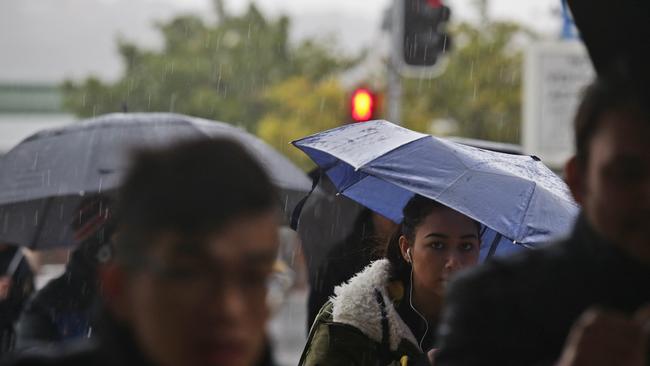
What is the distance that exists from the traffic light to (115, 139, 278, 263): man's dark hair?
1245 centimetres

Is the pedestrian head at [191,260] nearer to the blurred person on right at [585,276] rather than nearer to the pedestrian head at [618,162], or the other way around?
the blurred person on right at [585,276]

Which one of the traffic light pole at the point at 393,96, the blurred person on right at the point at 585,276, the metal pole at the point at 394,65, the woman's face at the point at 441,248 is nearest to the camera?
the blurred person on right at the point at 585,276

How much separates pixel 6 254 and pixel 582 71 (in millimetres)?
10704

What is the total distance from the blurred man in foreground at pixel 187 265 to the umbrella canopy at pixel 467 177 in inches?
108

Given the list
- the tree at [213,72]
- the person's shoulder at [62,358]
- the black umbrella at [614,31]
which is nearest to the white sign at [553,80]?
the black umbrella at [614,31]

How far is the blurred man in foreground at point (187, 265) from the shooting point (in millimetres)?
1852

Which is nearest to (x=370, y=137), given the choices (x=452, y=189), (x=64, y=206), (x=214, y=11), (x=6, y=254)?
(x=452, y=189)

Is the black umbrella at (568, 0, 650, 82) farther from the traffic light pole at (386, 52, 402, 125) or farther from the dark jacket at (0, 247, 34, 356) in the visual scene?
the traffic light pole at (386, 52, 402, 125)

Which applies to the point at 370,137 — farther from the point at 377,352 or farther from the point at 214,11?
the point at 214,11

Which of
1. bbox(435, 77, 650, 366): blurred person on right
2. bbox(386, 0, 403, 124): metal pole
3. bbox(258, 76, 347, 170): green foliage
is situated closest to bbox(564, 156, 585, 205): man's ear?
bbox(435, 77, 650, 366): blurred person on right

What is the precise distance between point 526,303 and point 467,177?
268 cm

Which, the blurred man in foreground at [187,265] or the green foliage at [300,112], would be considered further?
the green foliage at [300,112]

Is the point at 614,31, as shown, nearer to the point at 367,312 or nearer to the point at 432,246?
the point at 367,312

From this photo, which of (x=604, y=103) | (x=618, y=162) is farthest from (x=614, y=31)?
(x=618, y=162)
